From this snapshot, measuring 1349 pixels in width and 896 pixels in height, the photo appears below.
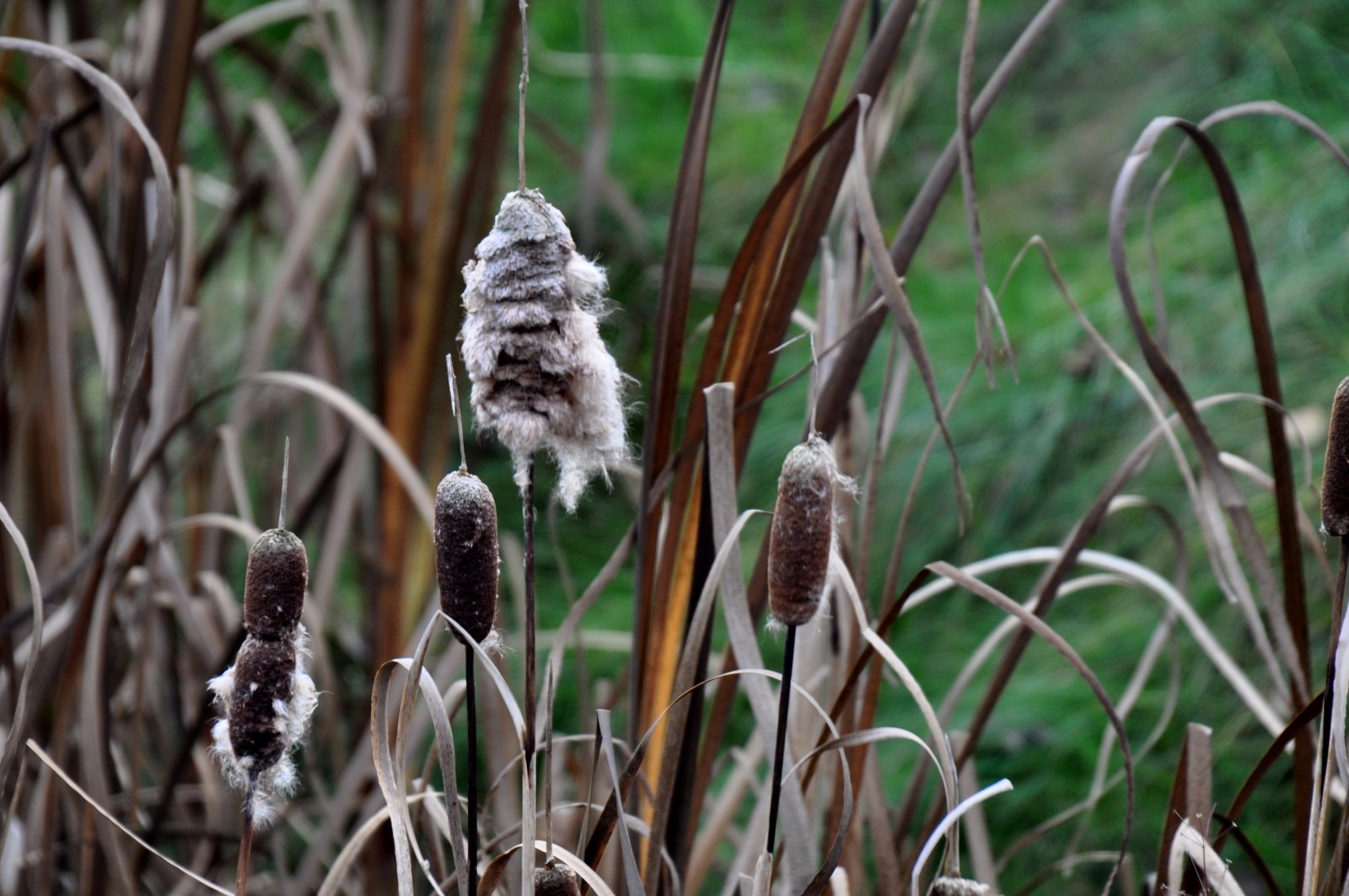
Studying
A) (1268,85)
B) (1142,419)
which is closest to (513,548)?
(1142,419)

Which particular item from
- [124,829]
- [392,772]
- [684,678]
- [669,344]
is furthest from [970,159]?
[124,829]

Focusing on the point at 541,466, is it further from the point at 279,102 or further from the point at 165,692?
the point at 279,102

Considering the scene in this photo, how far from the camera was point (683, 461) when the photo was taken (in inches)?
24.9

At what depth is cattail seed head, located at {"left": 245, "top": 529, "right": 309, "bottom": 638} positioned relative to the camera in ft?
1.38

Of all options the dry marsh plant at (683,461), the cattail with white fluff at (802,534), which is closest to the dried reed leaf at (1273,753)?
the dry marsh plant at (683,461)

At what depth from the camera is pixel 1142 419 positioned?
4.13ft

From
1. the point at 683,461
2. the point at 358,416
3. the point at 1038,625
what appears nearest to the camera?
the point at 1038,625

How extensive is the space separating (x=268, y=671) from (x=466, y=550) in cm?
9

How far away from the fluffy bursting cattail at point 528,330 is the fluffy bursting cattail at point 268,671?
0.29 ft

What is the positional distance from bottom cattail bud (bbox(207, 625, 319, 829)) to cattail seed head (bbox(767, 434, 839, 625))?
0.18 metres

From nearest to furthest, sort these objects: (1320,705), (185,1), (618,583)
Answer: (1320,705) < (185,1) < (618,583)

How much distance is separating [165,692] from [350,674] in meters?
0.29

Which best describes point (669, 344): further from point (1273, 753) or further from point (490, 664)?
point (1273, 753)

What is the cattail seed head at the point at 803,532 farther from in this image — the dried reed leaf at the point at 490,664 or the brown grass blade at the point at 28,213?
the brown grass blade at the point at 28,213
